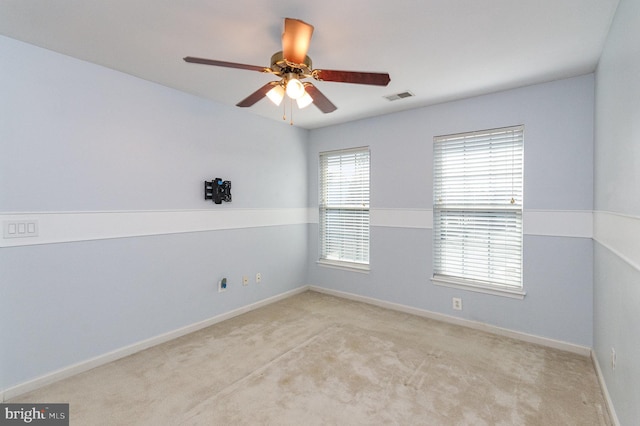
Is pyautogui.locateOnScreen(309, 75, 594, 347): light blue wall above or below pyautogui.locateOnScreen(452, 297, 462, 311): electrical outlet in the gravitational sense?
above

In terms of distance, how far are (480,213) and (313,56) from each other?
2.34 metres

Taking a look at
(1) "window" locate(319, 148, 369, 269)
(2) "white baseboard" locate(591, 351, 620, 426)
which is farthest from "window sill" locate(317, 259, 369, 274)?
(2) "white baseboard" locate(591, 351, 620, 426)

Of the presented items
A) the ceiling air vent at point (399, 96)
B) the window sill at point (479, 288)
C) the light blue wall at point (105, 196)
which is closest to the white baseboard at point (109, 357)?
the light blue wall at point (105, 196)

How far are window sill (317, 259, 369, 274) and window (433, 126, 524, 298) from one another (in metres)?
0.97

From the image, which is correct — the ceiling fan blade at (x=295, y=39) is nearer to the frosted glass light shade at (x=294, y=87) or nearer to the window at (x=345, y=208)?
the frosted glass light shade at (x=294, y=87)

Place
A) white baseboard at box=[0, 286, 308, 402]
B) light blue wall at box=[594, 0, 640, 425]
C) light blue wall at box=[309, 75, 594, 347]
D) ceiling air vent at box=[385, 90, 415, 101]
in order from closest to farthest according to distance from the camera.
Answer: light blue wall at box=[594, 0, 640, 425]
white baseboard at box=[0, 286, 308, 402]
light blue wall at box=[309, 75, 594, 347]
ceiling air vent at box=[385, 90, 415, 101]

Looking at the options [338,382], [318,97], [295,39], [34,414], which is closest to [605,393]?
[338,382]

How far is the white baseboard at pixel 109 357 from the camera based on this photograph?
2.19 meters

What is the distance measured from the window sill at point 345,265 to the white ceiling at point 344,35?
2.36 meters

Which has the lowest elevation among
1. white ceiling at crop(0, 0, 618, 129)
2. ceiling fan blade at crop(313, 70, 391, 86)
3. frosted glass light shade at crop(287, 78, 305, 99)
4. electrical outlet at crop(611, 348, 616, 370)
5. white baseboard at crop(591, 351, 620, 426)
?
white baseboard at crop(591, 351, 620, 426)

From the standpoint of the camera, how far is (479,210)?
332cm

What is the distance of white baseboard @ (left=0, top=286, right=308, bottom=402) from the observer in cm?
219

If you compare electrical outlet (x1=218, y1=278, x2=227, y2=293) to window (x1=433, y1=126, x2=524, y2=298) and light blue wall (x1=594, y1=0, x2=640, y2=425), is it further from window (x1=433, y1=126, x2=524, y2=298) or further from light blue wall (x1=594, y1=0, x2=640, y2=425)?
light blue wall (x1=594, y1=0, x2=640, y2=425)

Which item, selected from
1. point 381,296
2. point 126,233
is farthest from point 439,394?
point 126,233
